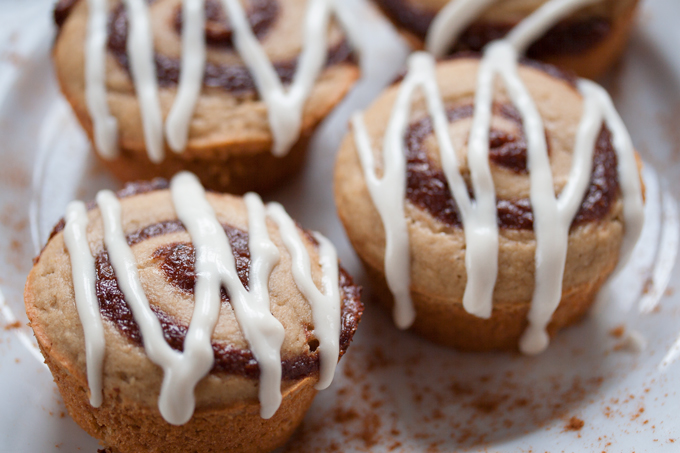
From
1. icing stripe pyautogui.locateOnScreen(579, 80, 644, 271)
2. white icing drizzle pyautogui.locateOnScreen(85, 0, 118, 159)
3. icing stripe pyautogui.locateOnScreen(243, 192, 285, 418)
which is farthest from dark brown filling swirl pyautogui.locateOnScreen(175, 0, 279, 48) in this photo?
icing stripe pyautogui.locateOnScreen(579, 80, 644, 271)

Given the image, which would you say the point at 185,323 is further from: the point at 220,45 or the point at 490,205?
the point at 220,45

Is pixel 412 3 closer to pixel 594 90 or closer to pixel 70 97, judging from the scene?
pixel 594 90

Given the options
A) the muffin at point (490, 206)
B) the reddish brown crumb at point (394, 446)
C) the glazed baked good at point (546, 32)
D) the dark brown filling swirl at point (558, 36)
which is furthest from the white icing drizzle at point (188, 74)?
the reddish brown crumb at point (394, 446)

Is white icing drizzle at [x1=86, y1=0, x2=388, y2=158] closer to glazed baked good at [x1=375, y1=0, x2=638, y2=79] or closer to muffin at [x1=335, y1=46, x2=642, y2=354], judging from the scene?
muffin at [x1=335, y1=46, x2=642, y2=354]

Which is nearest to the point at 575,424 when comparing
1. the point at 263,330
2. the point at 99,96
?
the point at 263,330

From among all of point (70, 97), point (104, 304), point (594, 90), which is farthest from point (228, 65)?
point (594, 90)
